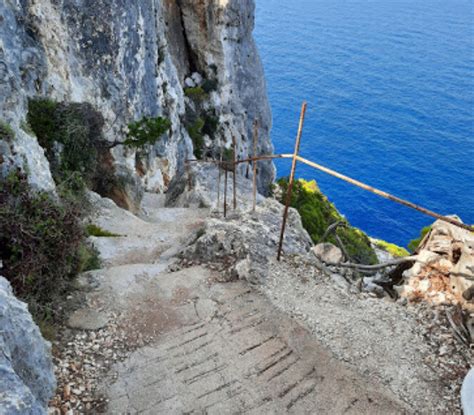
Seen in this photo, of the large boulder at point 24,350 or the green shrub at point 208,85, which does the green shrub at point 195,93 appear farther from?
the large boulder at point 24,350

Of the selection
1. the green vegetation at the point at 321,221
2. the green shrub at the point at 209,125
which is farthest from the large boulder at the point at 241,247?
the green shrub at the point at 209,125

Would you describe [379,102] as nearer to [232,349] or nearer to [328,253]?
[328,253]

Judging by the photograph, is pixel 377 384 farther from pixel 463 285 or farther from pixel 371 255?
pixel 371 255

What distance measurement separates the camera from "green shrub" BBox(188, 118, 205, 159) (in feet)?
129

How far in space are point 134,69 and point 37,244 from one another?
64.6ft

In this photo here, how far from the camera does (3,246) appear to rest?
8664 millimetres

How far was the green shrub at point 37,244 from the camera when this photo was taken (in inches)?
337

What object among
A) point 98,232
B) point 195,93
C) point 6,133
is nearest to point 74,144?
point 98,232

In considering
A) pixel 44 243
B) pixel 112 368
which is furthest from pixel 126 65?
pixel 112 368

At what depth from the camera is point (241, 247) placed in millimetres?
11711

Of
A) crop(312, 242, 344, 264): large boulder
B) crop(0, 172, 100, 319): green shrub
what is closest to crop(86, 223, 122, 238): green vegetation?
crop(0, 172, 100, 319): green shrub

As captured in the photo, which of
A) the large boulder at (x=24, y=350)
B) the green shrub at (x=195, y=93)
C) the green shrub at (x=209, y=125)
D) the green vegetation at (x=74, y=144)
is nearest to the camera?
the large boulder at (x=24, y=350)

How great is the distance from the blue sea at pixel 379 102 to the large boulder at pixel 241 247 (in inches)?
1863

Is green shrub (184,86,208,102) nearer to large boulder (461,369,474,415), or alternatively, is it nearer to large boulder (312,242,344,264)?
large boulder (312,242,344,264)
